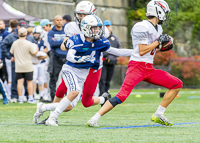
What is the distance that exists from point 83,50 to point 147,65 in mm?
945

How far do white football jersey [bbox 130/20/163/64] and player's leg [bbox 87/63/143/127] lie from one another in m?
0.16

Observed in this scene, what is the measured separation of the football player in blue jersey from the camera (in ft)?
19.7

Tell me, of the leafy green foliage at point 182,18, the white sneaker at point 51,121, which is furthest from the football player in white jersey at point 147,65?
the leafy green foliage at point 182,18

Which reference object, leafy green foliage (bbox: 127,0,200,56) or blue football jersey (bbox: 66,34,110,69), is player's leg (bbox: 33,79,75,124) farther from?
leafy green foliage (bbox: 127,0,200,56)

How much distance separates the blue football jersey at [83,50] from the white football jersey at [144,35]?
47cm

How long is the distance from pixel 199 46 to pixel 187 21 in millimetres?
1637

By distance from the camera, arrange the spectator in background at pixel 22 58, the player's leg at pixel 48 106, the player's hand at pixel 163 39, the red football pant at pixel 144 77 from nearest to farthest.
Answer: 1. the player's hand at pixel 163 39
2. the red football pant at pixel 144 77
3. the player's leg at pixel 48 106
4. the spectator in background at pixel 22 58

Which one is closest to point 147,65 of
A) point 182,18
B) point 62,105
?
point 62,105

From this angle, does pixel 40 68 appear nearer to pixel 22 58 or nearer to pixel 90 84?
pixel 22 58

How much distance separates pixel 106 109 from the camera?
5875 mm

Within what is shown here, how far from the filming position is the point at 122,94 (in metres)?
5.86

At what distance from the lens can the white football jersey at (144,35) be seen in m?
5.86

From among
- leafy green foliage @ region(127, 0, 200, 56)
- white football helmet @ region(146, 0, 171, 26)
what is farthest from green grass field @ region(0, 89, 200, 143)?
leafy green foliage @ region(127, 0, 200, 56)

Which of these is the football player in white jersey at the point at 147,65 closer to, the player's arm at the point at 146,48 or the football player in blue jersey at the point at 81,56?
the player's arm at the point at 146,48
